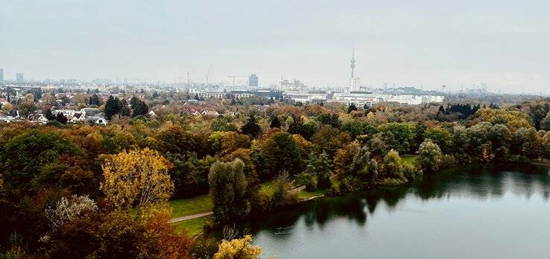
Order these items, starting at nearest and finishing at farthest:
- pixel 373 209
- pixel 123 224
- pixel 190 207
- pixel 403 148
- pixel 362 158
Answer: pixel 123 224 → pixel 190 207 → pixel 373 209 → pixel 362 158 → pixel 403 148

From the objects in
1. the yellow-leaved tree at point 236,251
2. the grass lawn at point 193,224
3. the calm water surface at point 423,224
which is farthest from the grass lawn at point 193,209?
the yellow-leaved tree at point 236,251

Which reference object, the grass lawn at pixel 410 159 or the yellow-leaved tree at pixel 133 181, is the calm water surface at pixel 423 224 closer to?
the grass lawn at pixel 410 159

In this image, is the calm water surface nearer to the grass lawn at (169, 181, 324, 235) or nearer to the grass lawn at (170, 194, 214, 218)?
the grass lawn at (169, 181, 324, 235)

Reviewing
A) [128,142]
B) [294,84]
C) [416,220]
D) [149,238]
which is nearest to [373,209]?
[416,220]

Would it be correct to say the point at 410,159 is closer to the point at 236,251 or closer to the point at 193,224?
the point at 193,224

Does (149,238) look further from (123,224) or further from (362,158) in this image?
(362,158)
